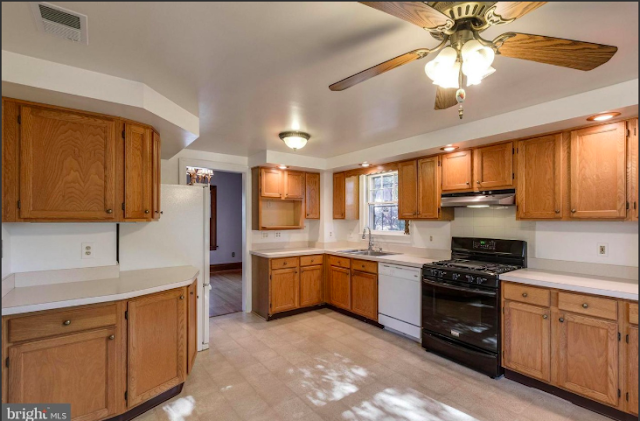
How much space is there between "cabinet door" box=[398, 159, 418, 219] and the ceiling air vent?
3211 mm

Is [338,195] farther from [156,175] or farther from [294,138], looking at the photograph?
[156,175]

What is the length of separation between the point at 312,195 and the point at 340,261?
117 cm

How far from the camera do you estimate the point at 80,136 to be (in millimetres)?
2139

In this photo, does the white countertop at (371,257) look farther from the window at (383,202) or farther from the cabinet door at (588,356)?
the cabinet door at (588,356)

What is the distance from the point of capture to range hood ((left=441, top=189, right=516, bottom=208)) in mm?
2887

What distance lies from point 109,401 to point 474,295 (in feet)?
9.39

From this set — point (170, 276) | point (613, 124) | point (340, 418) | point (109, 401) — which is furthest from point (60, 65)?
point (613, 124)

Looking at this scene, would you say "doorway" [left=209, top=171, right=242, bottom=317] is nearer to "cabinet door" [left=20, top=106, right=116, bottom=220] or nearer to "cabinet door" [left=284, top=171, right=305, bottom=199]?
"cabinet door" [left=284, top=171, right=305, bottom=199]

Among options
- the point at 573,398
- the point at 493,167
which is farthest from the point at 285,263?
the point at 573,398

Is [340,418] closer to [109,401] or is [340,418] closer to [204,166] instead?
[109,401]

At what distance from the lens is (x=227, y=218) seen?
7699 millimetres

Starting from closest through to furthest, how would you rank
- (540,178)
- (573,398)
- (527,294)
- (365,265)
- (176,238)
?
(573,398), (527,294), (540,178), (176,238), (365,265)

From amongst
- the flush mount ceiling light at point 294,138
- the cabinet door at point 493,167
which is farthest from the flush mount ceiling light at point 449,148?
the flush mount ceiling light at point 294,138

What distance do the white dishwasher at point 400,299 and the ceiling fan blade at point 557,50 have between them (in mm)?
2306
